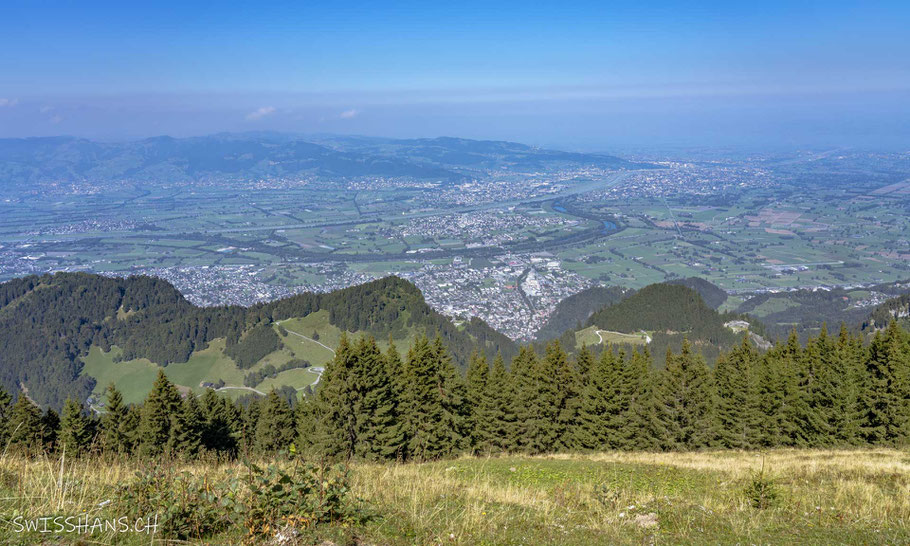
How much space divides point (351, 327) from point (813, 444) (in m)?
101

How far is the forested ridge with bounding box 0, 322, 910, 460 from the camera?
3444 centimetres

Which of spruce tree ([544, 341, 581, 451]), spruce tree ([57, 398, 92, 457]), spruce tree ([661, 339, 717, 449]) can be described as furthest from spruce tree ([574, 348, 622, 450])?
spruce tree ([57, 398, 92, 457])

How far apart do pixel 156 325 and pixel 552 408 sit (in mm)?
125505

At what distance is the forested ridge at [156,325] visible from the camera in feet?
401

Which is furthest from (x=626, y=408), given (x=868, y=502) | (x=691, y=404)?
(x=868, y=502)

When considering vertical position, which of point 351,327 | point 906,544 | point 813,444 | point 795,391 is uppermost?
point 906,544

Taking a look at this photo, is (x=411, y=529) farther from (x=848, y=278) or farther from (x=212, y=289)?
(x=848, y=278)

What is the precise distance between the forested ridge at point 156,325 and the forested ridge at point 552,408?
67039 mm

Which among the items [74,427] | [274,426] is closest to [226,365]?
[274,426]

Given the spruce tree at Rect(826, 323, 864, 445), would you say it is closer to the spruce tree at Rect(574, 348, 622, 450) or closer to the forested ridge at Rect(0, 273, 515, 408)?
the spruce tree at Rect(574, 348, 622, 450)

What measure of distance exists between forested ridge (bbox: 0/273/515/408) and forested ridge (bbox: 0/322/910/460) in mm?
67039

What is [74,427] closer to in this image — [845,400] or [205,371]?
[845,400]

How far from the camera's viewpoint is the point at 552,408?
39.9 metres

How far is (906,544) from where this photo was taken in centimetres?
829
